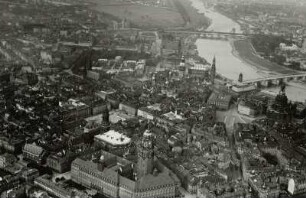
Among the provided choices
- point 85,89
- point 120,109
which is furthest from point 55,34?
point 120,109

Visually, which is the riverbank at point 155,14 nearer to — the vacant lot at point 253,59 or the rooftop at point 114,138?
the vacant lot at point 253,59

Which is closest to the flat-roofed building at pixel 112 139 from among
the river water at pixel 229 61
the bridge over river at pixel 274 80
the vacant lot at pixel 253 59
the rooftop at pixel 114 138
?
the rooftop at pixel 114 138

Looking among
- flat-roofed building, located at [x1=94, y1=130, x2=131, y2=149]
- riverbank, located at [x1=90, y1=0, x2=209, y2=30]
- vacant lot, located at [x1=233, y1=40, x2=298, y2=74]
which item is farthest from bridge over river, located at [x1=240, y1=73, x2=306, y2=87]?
riverbank, located at [x1=90, y1=0, x2=209, y2=30]

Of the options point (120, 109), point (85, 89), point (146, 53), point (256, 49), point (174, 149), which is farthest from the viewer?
point (256, 49)

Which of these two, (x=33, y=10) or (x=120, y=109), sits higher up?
(x=33, y=10)

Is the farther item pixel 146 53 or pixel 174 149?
pixel 146 53

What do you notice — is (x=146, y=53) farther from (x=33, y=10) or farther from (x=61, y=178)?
(x=61, y=178)
